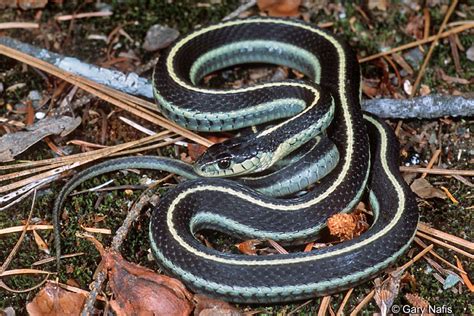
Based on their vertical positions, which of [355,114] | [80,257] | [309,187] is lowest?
[80,257]

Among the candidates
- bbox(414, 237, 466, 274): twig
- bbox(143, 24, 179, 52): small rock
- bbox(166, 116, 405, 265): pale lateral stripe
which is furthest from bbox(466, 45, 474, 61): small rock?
bbox(143, 24, 179, 52): small rock

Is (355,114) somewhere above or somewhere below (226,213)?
above

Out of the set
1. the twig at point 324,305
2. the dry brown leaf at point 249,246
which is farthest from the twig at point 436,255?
the dry brown leaf at point 249,246

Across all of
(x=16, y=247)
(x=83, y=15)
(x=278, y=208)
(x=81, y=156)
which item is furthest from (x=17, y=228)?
(x=83, y=15)

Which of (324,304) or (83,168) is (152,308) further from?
(83,168)

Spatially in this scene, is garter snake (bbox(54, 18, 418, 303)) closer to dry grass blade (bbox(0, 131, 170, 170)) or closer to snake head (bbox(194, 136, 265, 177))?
snake head (bbox(194, 136, 265, 177))

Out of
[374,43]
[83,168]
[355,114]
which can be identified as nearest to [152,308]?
[83,168]
